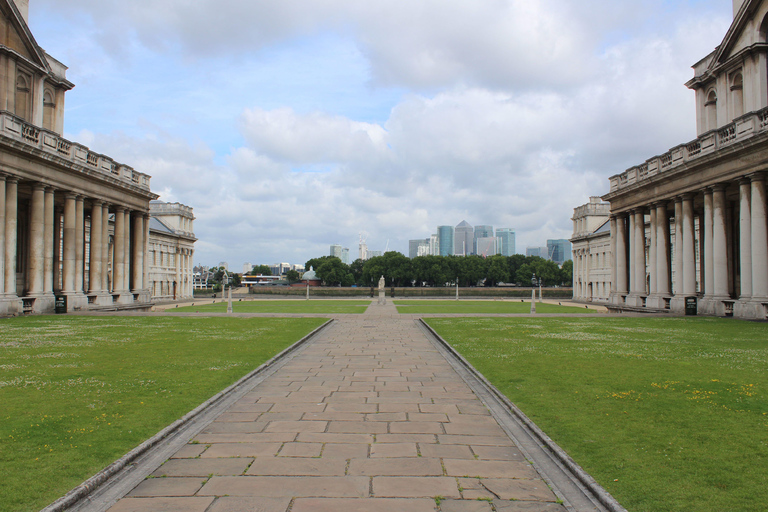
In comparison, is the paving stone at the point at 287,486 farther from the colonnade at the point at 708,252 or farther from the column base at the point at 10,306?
the colonnade at the point at 708,252

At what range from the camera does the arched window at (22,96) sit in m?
38.3

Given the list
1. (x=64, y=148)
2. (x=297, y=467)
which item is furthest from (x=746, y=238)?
A: (x=64, y=148)

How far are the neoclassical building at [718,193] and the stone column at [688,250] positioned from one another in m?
0.07

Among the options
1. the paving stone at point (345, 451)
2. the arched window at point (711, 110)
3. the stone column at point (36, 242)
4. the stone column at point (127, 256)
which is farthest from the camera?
the stone column at point (127, 256)

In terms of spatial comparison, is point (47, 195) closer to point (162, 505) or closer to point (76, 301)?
point (76, 301)

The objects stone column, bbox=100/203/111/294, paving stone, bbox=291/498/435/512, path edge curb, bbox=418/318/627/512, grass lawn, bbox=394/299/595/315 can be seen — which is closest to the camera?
paving stone, bbox=291/498/435/512

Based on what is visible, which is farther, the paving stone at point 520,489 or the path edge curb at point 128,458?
the paving stone at point 520,489

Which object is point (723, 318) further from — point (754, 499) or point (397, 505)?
point (397, 505)

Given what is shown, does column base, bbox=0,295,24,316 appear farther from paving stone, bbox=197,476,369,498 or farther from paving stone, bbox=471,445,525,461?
paving stone, bbox=471,445,525,461

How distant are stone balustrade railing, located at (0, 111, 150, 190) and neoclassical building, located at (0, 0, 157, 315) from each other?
0.23 feet

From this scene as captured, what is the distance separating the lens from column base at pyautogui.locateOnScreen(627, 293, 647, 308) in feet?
140

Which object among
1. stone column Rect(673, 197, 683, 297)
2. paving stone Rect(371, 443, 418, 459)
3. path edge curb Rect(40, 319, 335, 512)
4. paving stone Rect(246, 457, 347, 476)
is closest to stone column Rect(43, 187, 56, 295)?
path edge curb Rect(40, 319, 335, 512)

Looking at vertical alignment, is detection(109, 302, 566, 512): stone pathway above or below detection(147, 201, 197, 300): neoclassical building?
below

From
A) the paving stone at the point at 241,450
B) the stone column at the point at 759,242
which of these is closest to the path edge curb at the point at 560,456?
the paving stone at the point at 241,450
